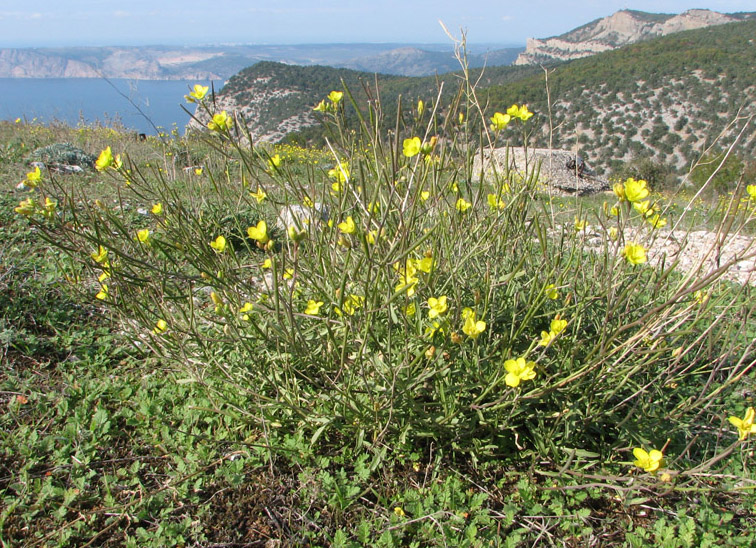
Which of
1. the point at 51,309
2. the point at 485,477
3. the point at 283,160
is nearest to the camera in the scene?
the point at 485,477

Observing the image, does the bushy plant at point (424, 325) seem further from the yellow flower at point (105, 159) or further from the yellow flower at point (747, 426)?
the yellow flower at point (747, 426)

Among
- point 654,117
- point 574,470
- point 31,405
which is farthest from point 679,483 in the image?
point 654,117

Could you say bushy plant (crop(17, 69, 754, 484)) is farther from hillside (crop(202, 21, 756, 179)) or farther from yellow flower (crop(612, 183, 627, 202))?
hillside (crop(202, 21, 756, 179))

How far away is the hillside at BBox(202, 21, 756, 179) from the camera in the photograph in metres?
29.5

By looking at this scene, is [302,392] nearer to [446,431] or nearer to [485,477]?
[446,431]

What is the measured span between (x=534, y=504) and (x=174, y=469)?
51.7 inches

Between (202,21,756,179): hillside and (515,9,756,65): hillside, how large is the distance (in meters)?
45.2

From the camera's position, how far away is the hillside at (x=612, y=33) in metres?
78.6

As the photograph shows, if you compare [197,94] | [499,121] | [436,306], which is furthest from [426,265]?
[197,94]

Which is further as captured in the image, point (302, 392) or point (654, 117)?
point (654, 117)

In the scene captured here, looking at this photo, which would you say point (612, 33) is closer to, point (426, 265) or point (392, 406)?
point (426, 265)

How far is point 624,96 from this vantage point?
1337 inches

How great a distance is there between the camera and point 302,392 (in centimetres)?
177

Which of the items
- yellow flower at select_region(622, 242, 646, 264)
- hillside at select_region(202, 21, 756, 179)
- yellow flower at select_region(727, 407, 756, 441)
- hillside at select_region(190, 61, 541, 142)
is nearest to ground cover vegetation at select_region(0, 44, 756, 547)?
yellow flower at select_region(622, 242, 646, 264)
